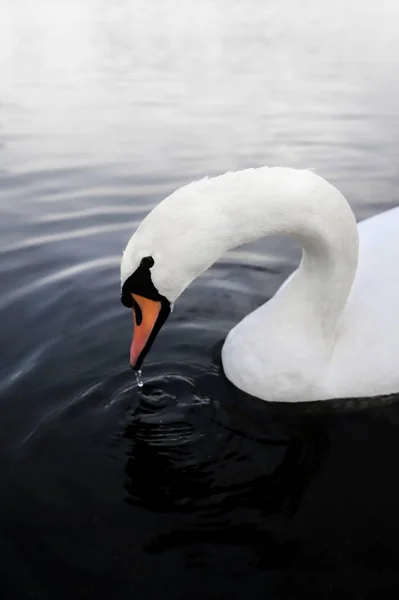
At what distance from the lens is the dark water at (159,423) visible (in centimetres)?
325

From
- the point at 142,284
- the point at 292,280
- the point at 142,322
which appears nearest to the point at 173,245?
the point at 142,284

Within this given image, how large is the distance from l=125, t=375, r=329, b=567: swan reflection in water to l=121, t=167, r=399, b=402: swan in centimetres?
25

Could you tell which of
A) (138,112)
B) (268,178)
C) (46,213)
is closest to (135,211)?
(46,213)

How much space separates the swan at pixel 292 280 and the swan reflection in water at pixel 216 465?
246 millimetres

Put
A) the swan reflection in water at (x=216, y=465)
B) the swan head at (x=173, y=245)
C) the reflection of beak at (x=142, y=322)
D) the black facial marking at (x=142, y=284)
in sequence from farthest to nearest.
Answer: the reflection of beak at (x=142, y=322)
the swan reflection in water at (x=216, y=465)
the black facial marking at (x=142, y=284)
the swan head at (x=173, y=245)

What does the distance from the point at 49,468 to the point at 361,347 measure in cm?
193

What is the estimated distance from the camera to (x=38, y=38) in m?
23.4

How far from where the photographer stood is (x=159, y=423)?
4168 millimetres

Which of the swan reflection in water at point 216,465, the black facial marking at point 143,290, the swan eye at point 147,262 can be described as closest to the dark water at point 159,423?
the swan reflection in water at point 216,465

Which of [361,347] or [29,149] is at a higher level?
[29,149]

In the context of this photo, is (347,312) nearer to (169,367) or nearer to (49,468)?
(169,367)

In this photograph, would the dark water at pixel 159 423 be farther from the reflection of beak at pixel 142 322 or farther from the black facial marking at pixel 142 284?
the black facial marking at pixel 142 284

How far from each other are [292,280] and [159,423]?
3.86 feet

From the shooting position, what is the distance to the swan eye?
3.29 metres
